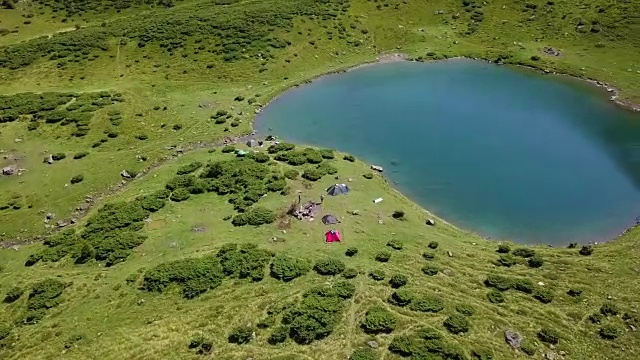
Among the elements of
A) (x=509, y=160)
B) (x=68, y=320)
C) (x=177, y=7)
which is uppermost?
(x=177, y=7)

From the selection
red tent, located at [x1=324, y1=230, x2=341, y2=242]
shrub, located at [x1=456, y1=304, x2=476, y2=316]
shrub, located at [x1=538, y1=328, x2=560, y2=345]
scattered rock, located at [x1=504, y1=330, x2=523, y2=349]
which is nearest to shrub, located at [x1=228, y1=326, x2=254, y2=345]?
red tent, located at [x1=324, y1=230, x2=341, y2=242]

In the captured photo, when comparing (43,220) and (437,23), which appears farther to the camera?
(437,23)

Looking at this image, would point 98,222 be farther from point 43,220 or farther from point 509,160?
point 509,160

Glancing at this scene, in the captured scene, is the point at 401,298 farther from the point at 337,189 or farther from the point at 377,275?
the point at 337,189

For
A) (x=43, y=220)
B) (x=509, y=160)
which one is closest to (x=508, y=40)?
(x=509, y=160)

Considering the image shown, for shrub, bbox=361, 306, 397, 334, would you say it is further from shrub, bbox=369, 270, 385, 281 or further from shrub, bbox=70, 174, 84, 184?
shrub, bbox=70, 174, 84, 184

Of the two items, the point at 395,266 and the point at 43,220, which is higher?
the point at 395,266

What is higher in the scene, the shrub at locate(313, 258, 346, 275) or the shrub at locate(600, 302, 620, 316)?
the shrub at locate(600, 302, 620, 316)

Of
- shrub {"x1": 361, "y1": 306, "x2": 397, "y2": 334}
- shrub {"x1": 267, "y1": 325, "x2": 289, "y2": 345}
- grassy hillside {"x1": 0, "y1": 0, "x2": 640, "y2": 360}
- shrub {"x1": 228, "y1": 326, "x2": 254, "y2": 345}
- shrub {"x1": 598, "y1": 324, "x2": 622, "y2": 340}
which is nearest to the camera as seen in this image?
shrub {"x1": 598, "y1": 324, "x2": 622, "y2": 340}
